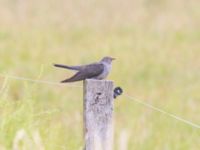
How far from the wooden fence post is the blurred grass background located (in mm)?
276

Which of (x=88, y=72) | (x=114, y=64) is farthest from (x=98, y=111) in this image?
(x=114, y=64)

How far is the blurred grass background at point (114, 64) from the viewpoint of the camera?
5.86 m

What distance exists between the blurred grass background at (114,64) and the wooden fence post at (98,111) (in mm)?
276

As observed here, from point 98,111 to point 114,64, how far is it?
6824mm

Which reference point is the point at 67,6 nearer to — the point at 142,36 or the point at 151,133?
the point at 142,36

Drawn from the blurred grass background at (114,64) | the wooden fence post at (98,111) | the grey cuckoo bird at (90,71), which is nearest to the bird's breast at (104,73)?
the grey cuckoo bird at (90,71)

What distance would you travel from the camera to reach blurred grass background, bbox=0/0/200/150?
19.2 ft

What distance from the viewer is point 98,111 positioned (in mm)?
4855

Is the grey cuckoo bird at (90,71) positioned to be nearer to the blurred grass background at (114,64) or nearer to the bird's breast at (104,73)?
the bird's breast at (104,73)

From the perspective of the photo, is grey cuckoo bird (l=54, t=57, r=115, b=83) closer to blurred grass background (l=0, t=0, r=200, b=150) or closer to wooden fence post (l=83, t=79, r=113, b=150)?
wooden fence post (l=83, t=79, r=113, b=150)

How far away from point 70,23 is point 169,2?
236cm

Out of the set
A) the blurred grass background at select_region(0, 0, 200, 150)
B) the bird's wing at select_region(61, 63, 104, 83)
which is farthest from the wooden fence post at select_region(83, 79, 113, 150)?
the blurred grass background at select_region(0, 0, 200, 150)

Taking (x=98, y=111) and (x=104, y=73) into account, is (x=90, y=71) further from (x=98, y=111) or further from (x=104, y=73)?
(x=98, y=111)

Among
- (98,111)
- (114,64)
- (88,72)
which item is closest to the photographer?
(98,111)
